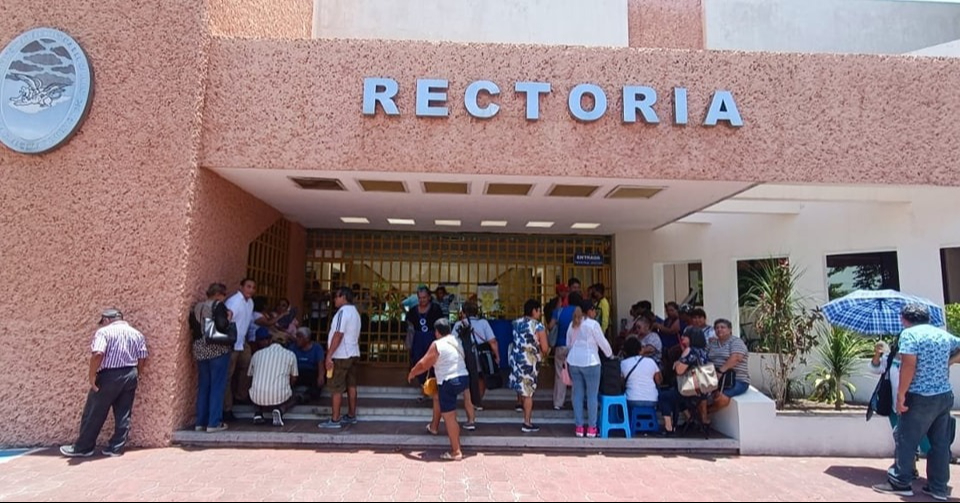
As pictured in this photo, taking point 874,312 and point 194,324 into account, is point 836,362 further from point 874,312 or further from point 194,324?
point 194,324

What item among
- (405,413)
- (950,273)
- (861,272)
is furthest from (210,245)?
(950,273)

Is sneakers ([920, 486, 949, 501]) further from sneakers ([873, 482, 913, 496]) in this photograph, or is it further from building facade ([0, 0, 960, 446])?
building facade ([0, 0, 960, 446])

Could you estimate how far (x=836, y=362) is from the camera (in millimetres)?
7246

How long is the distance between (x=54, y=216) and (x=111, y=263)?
84 centimetres

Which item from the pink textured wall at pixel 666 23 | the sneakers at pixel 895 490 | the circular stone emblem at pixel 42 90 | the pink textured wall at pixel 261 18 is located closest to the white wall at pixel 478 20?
the pink textured wall at pixel 666 23

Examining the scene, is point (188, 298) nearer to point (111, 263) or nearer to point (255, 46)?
point (111, 263)

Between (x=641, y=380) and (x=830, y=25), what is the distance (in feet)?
39.7

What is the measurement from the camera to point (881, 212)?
834cm

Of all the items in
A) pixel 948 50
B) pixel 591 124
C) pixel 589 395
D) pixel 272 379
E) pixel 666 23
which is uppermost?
pixel 666 23

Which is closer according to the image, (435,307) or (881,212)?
(435,307)

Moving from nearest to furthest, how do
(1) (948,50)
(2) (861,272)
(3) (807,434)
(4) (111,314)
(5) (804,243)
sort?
(4) (111,314), (3) (807,434), (2) (861,272), (5) (804,243), (1) (948,50)

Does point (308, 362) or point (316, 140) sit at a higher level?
point (316, 140)

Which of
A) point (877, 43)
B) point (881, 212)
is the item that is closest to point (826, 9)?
point (877, 43)

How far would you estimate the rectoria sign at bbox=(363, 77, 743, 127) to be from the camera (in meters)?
6.34
